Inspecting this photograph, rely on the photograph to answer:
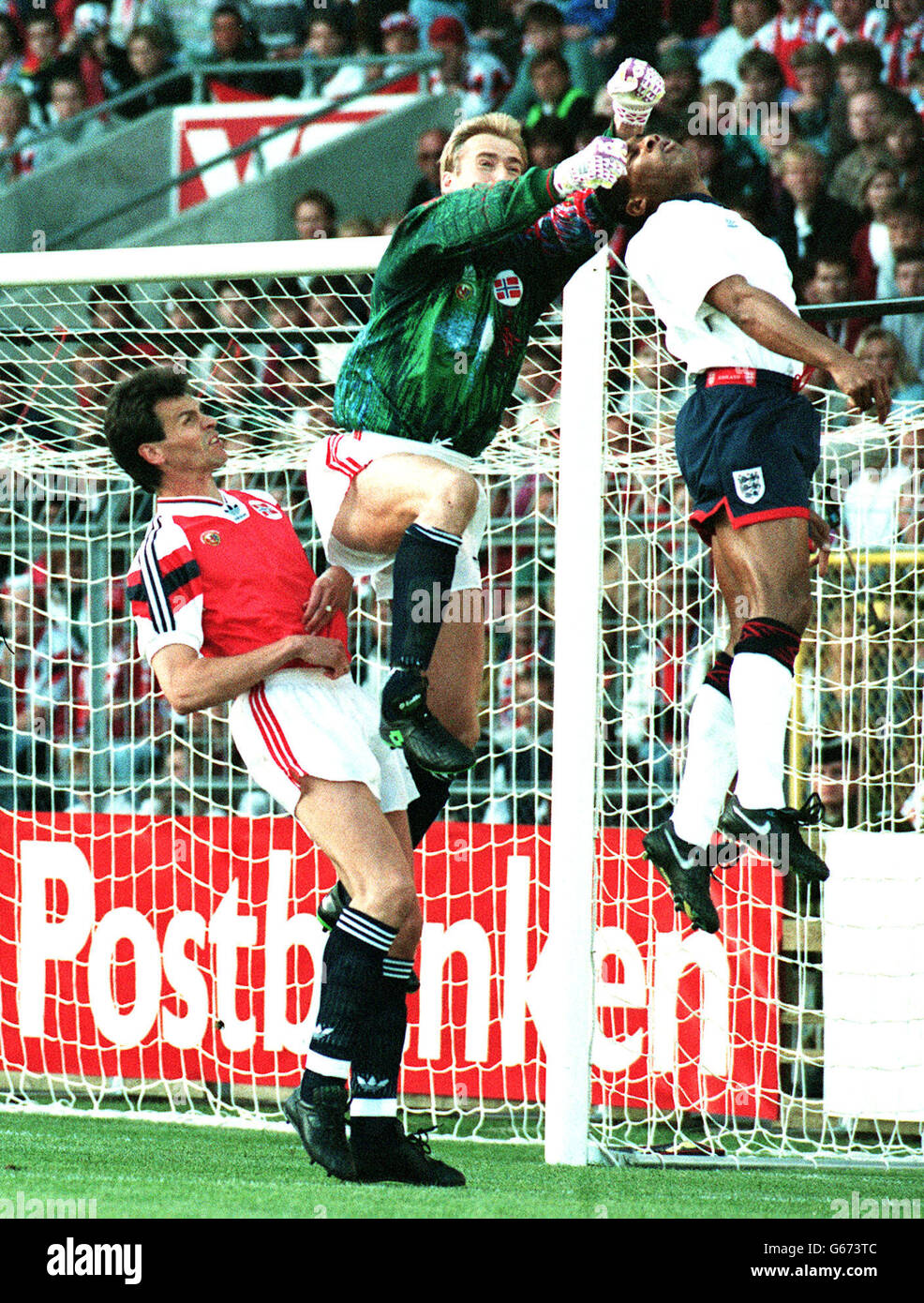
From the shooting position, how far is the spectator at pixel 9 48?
41.4 feet

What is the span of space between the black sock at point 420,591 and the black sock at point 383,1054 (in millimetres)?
807

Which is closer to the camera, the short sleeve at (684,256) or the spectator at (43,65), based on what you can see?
the short sleeve at (684,256)

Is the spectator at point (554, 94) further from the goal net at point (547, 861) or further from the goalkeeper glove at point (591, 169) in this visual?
the goalkeeper glove at point (591, 169)

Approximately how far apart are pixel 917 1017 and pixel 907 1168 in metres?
0.50

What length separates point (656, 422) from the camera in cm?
532

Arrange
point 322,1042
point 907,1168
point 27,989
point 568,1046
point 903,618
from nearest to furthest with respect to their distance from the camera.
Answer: point 322,1042
point 568,1046
point 907,1168
point 903,618
point 27,989

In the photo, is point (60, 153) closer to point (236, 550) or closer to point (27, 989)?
point (27, 989)

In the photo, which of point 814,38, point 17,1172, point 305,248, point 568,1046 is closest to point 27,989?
point 17,1172

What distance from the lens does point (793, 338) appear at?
366 centimetres

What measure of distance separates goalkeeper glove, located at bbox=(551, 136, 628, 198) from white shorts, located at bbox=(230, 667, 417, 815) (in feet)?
4.33

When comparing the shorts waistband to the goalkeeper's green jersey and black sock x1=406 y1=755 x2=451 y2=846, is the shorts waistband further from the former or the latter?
black sock x1=406 y1=755 x2=451 y2=846

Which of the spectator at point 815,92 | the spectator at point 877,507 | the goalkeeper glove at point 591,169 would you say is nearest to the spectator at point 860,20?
the spectator at point 815,92

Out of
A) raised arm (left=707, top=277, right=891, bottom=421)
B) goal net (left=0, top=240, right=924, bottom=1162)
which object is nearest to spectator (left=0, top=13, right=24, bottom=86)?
goal net (left=0, top=240, right=924, bottom=1162)

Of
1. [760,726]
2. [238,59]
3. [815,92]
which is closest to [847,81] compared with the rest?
[815,92]
